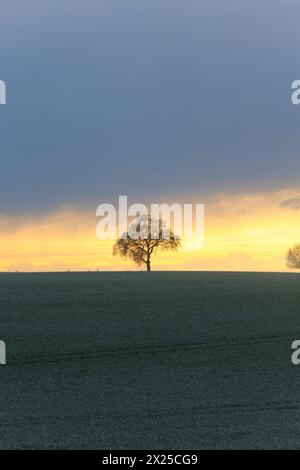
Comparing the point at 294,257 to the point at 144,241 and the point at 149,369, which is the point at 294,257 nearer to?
the point at 144,241

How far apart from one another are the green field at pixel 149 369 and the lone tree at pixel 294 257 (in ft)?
253

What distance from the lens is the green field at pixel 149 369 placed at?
14977 millimetres

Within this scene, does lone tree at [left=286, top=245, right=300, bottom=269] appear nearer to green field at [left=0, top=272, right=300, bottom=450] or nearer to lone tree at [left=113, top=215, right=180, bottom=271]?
lone tree at [left=113, top=215, right=180, bottom=271]

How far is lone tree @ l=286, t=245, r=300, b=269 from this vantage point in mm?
117556

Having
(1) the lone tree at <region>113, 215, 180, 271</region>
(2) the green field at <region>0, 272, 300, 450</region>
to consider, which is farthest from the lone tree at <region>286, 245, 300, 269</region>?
→ (2) the green field at <region>0, 272, 300, 450</region>

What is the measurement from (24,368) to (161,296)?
57.7 ft

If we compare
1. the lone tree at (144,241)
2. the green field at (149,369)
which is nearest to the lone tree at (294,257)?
the lone tree at (144,241)

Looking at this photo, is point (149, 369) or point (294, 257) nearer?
point (149, 369)

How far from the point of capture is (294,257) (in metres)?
119

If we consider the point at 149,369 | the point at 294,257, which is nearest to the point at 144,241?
the point at 294,257

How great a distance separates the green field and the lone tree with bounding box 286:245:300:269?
3032 inches

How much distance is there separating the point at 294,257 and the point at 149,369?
3942 inches
